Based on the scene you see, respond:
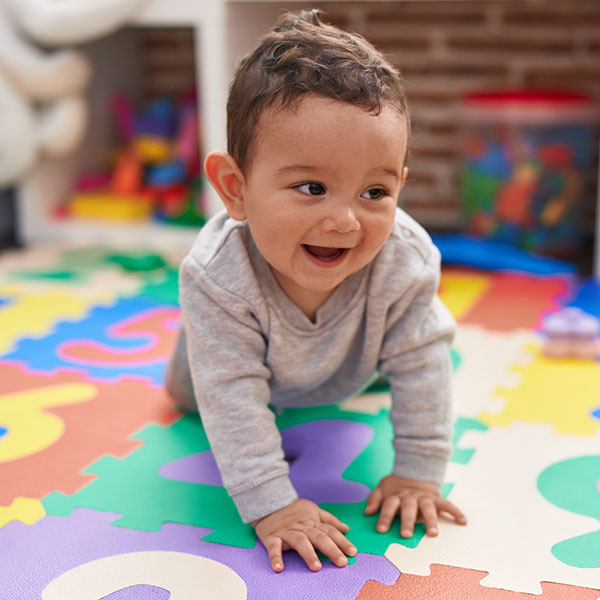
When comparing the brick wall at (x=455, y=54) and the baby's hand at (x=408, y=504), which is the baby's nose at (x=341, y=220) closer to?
the baby's hand at (x=408, y=504)

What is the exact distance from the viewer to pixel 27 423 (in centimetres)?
99

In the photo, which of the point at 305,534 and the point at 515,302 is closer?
the point at 305,534

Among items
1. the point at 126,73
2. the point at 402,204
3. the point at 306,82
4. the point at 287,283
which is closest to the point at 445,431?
the point at 287,283

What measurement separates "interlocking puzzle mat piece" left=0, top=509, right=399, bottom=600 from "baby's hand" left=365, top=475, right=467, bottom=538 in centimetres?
5

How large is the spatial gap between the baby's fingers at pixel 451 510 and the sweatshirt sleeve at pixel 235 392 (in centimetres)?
13

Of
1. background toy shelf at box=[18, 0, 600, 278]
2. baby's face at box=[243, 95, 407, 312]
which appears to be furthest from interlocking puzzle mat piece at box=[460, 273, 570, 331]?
baby's face at box=[243, 95, 407, 312]

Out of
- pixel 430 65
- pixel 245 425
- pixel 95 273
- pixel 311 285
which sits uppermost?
pixel 430 65

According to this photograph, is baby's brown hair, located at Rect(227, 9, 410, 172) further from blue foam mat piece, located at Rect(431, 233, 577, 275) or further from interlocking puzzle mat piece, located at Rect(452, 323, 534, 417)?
blue foam mat piece, located at Rect(431, 233, 577, 275)

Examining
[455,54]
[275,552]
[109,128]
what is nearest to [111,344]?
[275,552]

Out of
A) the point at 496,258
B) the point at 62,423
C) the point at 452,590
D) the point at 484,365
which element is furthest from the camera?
the point at 496,258

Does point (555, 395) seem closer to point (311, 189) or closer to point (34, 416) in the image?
point (311, 189)

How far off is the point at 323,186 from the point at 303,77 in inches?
3.5

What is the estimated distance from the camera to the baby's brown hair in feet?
2.23

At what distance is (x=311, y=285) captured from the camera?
750 millimetres
